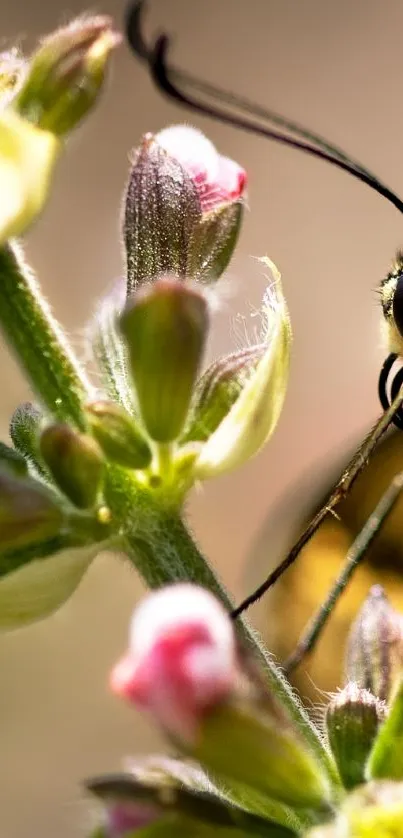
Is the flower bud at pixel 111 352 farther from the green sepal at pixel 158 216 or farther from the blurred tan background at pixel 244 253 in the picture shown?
the blurred tan background at pixel 244 253

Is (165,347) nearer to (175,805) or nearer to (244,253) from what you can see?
(175,805)

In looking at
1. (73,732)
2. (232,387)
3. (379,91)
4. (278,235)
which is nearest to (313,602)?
(73,732)

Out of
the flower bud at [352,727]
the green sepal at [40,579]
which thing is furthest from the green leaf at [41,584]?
the flower bud at [352,727]

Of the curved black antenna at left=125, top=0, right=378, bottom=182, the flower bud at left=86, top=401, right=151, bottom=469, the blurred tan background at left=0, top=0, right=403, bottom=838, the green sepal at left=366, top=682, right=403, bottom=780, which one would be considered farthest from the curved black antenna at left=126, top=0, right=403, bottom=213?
the blurred tan background at left=0, top=0, right=403, bottom=838

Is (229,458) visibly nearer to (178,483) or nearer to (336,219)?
(178,483)

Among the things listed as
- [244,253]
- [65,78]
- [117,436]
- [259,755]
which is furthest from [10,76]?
[244,253]

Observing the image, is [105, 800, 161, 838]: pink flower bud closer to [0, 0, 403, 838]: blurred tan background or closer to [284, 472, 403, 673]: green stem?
[284, 472, 403, 673]: green stem

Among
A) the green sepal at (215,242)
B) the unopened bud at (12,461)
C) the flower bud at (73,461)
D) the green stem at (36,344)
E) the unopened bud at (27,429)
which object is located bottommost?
the unopened bud at (27,429)
